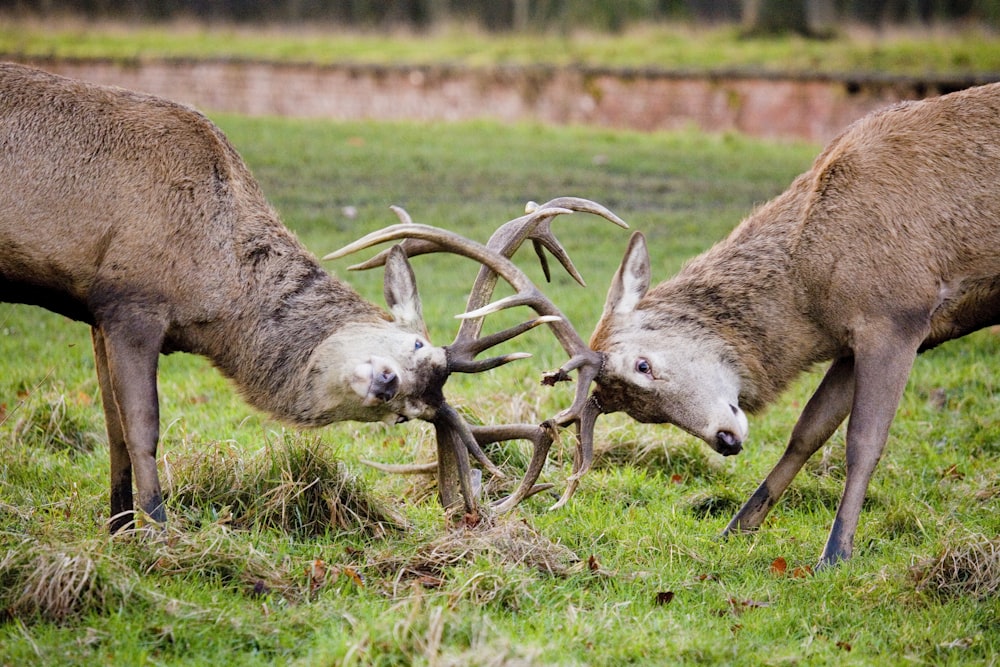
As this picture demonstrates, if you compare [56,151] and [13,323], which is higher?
[56,151]

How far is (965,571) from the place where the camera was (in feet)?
19.0

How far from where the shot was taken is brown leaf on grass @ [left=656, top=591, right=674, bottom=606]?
5875mm

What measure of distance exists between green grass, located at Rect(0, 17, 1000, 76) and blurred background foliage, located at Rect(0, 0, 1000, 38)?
4.80 ft

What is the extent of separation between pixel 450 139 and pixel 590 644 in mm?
14683

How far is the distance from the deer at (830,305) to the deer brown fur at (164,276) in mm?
1056

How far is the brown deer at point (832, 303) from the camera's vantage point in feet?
21.5

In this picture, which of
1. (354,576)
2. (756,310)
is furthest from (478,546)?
(756,310)

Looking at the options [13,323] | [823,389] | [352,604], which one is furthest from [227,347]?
[13,323]

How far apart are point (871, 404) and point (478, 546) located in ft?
7.43

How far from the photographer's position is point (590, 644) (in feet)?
17.2

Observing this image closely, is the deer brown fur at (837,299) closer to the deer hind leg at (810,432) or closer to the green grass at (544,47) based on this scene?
the deer hind leg at (810,432)

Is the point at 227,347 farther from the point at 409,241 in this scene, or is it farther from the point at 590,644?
the point at 590,644

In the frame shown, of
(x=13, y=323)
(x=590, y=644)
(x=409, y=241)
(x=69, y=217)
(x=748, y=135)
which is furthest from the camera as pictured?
(x=748, y=135)

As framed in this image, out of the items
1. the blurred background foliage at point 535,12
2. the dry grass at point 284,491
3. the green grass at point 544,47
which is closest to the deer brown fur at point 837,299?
the dry grass at point 284,491
